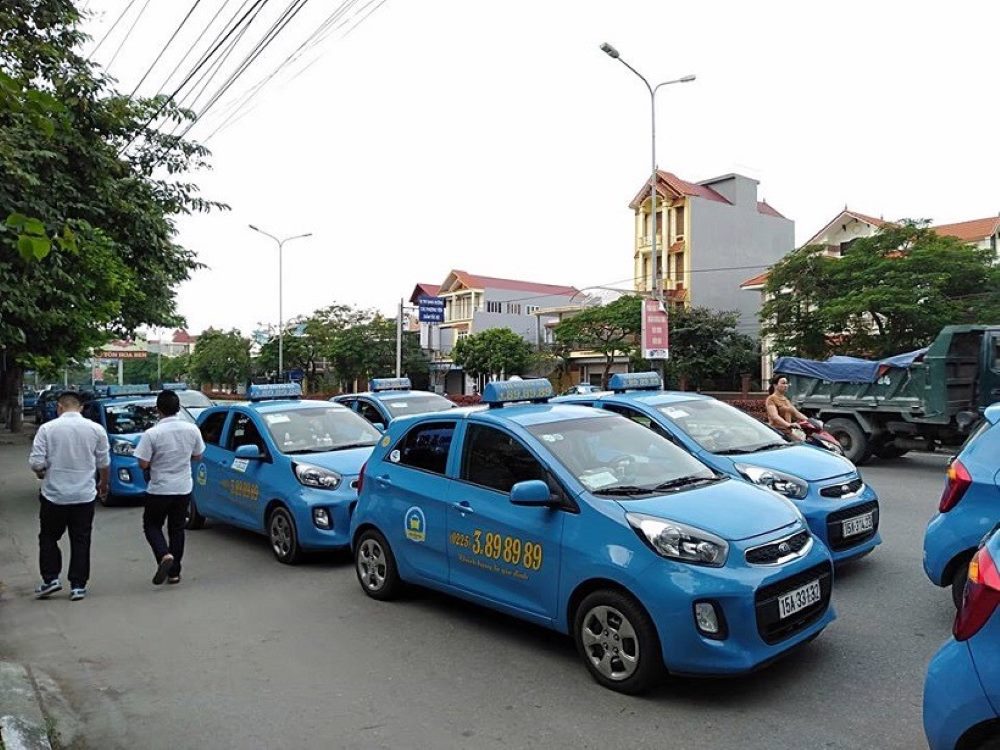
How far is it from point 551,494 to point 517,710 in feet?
3.88

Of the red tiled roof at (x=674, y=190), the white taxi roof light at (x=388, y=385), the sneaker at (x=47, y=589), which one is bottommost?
the sneaker at (x=47, y=589)

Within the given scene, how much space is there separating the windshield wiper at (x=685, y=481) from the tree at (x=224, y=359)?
60357mm

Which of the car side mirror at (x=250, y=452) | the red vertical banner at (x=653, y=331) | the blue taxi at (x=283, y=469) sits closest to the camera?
the blue taxi at (x=283, y=469)

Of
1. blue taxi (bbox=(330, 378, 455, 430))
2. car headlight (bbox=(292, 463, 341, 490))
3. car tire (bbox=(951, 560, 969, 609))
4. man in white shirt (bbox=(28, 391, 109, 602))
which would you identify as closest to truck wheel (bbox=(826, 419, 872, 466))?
blue taxi (bbox=(330, 378, 455, 430))

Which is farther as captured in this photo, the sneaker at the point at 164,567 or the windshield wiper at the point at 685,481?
the sneaker at the point at 164,567

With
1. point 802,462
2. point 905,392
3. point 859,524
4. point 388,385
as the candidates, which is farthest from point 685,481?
point 905,392

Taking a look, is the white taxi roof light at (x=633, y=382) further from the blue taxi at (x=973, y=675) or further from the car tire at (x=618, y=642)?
the blue taxi at (x=973, y=675)

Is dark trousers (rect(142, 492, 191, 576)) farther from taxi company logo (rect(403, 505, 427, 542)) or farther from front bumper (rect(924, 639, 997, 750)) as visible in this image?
front bumper (rect(924, 639, 997, 750))

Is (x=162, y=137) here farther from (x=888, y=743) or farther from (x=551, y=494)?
(x=888, y=743)

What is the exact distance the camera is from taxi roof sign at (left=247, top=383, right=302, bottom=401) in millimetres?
9188

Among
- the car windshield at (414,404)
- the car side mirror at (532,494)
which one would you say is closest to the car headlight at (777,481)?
the car side mirror at (532,494)

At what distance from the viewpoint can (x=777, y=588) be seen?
159 inches

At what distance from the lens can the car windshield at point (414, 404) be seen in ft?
39.9

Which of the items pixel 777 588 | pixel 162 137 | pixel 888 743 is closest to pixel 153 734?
pixel 777 588
